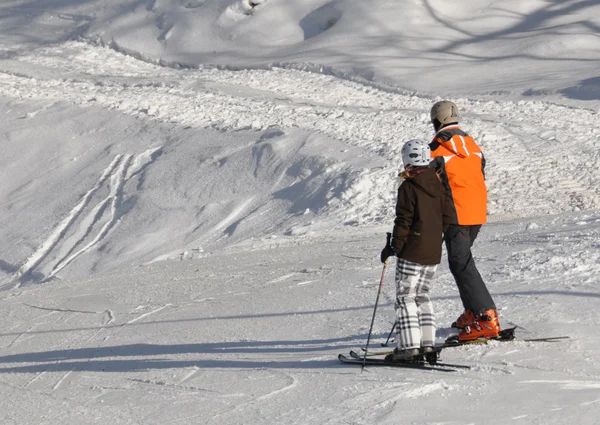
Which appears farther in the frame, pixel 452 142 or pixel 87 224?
pixel 87 224

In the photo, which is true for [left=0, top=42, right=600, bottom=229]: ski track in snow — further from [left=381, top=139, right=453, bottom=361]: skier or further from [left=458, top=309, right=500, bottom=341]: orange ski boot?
[left=381, top=139, right=453, bottom=361]: skier

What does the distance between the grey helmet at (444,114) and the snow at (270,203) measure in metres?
1.47

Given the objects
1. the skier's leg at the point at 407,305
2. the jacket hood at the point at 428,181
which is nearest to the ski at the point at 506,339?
the skier's leg at the point at 407,305

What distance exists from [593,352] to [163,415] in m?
2.62

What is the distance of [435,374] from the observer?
17.9 ft

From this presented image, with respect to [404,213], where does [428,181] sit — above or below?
above

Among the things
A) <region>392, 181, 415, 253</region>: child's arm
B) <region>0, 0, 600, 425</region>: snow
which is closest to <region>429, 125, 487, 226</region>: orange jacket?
<region>392, 181, 415, 253</region>: child's arm

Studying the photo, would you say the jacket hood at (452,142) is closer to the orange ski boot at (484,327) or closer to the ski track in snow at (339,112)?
the orange ski boot at (484,327)

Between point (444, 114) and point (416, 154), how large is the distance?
2.04 ft

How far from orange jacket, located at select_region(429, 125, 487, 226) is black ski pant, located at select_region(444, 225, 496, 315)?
0.32 feet

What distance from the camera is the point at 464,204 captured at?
5.85 m

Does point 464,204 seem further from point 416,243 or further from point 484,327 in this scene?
point 484,327

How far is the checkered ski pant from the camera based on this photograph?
554 centimetres

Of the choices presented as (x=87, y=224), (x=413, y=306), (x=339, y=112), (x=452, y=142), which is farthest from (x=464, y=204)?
(x=339, y=112)
